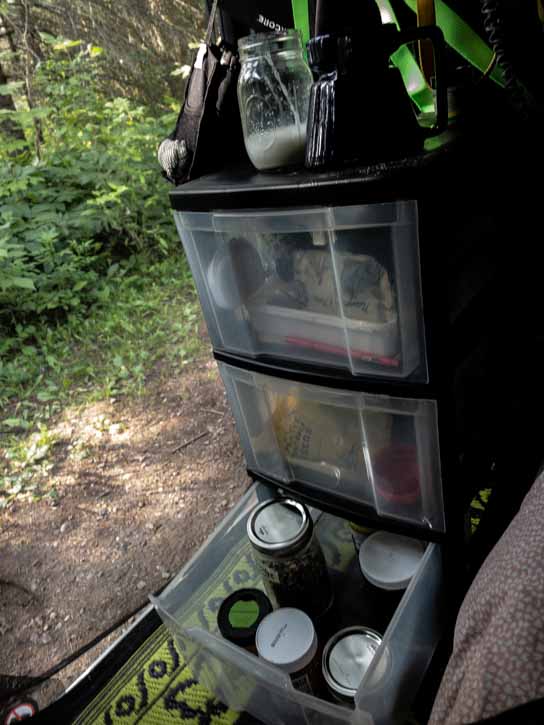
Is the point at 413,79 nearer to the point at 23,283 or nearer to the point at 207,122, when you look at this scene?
the point at 207,122

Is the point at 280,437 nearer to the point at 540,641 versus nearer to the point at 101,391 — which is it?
the point at 540,641

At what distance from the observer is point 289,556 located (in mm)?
715

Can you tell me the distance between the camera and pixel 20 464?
1.49 m

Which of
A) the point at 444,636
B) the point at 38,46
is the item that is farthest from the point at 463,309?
the point at 38,46

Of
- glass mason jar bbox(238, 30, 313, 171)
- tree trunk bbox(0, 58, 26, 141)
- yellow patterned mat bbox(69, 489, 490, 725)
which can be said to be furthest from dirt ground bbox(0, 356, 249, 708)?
tree trunk bbox(0, 58, 26, 141)

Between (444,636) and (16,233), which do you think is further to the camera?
(16,233)

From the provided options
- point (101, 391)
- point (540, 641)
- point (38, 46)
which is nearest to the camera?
point (540, 641)

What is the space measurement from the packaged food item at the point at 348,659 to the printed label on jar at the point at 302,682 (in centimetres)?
3

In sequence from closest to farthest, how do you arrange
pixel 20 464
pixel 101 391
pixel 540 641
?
1. pixel 540 641
2. pixel 20 464
3. pixel 101 391

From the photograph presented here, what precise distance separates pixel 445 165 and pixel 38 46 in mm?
3105

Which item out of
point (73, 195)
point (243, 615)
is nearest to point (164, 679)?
point (243, 615)

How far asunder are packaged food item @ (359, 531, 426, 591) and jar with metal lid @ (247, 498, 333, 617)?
0.24ft

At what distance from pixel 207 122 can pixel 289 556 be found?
1.98 feet

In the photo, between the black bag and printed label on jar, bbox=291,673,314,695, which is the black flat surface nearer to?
the black bag
